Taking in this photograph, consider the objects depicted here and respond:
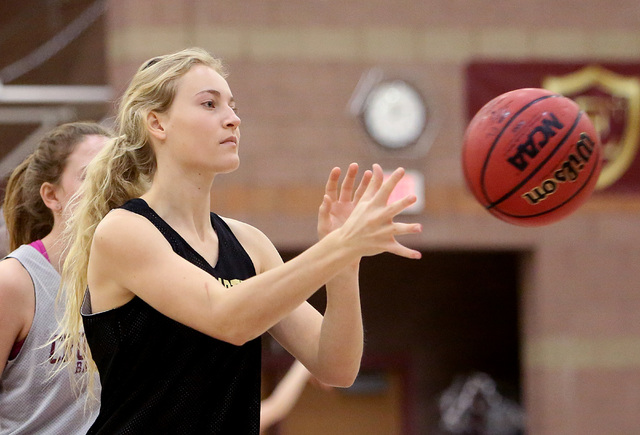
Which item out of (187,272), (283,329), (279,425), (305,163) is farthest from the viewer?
(279,425)

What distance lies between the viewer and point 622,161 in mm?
8883

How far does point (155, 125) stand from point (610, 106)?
23.9ft

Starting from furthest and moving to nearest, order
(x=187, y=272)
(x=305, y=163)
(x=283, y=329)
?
(x=305, y=163), (x=283, y=329), (x=187, y=272)

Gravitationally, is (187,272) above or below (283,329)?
above

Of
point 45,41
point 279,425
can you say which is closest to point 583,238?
point 279,425

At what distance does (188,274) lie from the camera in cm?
214

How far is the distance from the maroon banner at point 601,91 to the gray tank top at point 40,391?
6.45 meters

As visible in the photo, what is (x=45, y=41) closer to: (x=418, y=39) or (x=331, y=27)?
(x=331, y=27)

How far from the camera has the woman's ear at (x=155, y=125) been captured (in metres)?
2.38

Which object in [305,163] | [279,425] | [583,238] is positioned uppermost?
[305,163]

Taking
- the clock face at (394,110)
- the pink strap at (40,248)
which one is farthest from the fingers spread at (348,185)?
the clock face at (394,110)

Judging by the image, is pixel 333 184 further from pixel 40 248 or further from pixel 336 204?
pixel 40 248

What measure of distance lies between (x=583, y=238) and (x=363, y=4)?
116 inches

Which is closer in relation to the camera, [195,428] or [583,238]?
[195,428]
